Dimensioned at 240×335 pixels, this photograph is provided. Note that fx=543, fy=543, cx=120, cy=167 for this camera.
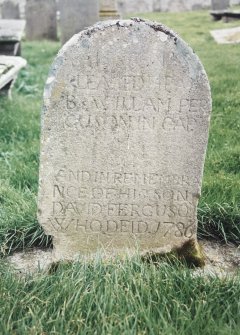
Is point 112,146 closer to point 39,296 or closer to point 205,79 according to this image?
point 205,79

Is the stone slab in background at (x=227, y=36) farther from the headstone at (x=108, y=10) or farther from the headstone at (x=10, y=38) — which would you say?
the headstone at (x=10, y=38)

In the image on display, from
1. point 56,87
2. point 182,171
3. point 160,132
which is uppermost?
point 56,87

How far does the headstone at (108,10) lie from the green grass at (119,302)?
761 cm

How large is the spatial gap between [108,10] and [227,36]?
7.23 feet

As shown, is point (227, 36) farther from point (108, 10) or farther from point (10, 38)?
point (10, 38)

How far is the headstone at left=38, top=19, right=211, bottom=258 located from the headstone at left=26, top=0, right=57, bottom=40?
949 cm

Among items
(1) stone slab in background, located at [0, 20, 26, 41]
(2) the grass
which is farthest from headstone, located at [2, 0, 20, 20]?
(2) the grass

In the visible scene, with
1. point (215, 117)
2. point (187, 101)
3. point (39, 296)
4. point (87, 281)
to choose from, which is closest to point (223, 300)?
point (87, 281)

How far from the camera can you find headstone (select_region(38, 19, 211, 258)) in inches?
105

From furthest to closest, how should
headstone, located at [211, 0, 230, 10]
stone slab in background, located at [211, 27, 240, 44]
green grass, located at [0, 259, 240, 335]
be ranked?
headstone, located at [211, 0, 230, 10], stone slab in background, located at [211, 27, 240, 44], green grass, located at [0, 259, 240, 335]

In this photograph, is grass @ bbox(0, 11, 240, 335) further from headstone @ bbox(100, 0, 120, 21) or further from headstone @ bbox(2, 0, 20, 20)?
headstone @ bbox(2, 0, 20, 20)

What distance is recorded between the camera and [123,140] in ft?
9.17

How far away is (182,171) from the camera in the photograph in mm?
2869

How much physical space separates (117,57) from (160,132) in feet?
1.45
